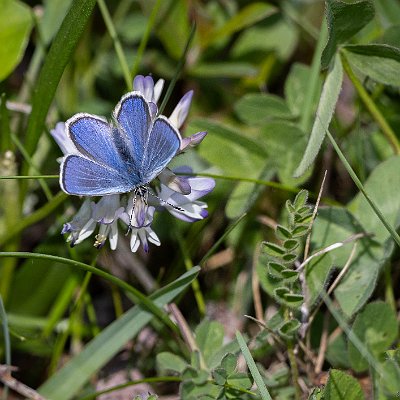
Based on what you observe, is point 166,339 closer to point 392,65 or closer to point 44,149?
point 44,149

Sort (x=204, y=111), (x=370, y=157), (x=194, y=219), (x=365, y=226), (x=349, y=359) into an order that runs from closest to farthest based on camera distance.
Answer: (x=194, y=219) < (x=349, y=359) < (x=365, y=226) < (x=370, y=157) < (x=204, y=111)

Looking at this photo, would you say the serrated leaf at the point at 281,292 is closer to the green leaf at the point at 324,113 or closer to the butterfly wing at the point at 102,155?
the green leaf at the point at 324,113

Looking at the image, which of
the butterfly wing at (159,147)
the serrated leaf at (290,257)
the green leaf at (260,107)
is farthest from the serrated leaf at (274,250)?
the green leaf at (260,107)

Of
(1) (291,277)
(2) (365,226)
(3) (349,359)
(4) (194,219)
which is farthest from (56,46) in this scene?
(3) (349,359)

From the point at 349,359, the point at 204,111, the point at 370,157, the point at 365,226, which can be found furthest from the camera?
the point at 204,111

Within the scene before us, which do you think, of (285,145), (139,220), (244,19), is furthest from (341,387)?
(244,19)

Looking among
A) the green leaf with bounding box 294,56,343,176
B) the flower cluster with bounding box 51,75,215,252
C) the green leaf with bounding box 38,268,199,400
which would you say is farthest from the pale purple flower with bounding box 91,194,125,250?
the green leaf with bounding box 294,56,343,176

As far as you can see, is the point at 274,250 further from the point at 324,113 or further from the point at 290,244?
the point at 324,113
